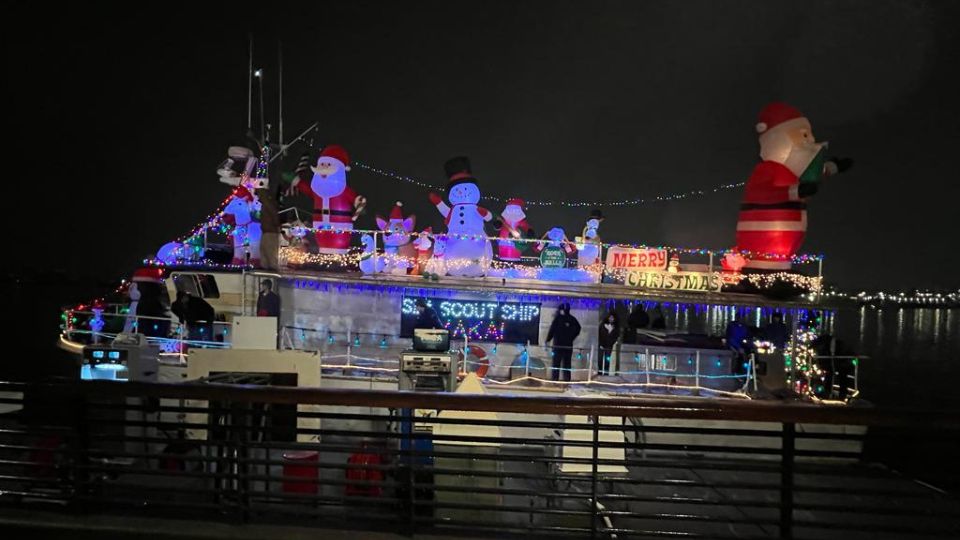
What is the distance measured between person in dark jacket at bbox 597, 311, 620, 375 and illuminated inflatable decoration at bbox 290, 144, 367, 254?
704cm

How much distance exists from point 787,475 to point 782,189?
451 inches

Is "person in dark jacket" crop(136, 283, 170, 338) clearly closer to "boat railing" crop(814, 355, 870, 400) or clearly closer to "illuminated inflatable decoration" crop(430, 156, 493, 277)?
"illuminated inflatable decoration" crop(430, 156, 493, 277)

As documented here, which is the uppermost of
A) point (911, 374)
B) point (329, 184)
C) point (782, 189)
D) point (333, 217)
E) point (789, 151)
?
point (789, 151)

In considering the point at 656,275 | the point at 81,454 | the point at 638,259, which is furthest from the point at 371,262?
the point at 81,454

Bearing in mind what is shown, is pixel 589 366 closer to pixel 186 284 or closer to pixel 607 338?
pixel 607 338

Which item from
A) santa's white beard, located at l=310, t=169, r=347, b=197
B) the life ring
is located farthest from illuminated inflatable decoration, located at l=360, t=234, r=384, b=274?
the life ring

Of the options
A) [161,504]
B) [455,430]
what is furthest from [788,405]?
[455,430]

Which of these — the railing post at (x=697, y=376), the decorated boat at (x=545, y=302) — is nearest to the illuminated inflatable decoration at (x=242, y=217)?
the decorated boat at (x=545, y=302)

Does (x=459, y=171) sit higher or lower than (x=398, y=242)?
higher

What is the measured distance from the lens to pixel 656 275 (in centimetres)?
1399

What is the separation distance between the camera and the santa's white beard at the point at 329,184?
1642cm

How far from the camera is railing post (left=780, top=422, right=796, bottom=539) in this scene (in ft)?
13.6

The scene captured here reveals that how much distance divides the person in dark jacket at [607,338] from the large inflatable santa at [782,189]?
10.4ft

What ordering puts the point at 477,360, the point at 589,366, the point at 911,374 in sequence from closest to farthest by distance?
1. the point at 589,366
2. the point at 477,360
3. the point at 911,374
